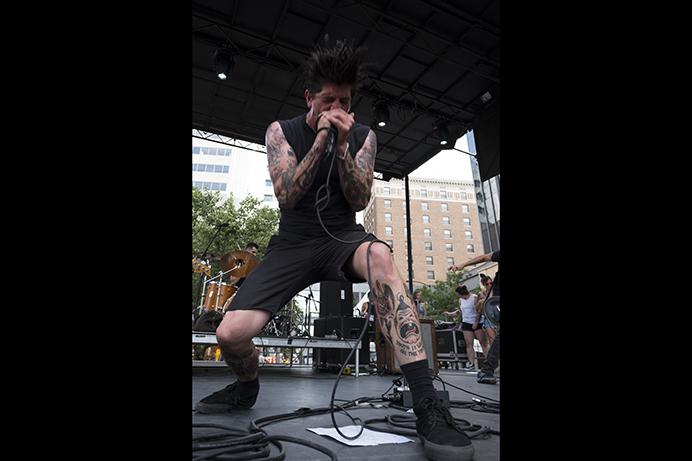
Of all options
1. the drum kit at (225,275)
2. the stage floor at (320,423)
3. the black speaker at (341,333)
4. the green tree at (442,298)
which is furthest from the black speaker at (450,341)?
the green tree at (442,298)

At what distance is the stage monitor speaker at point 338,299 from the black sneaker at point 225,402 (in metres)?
4.42

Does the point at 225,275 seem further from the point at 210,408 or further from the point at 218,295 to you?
the point at 210,408

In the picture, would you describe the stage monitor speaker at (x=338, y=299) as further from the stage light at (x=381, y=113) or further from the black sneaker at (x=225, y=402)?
the black sneaker at (x=225, y=402)

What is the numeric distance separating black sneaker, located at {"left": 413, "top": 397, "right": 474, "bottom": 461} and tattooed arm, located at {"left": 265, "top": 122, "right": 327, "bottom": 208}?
40.2 inches

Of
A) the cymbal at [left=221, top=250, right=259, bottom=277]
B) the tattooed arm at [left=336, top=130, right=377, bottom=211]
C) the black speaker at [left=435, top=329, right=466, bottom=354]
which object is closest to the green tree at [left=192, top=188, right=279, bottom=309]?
the black speaker at [left=435, top=329, right=466, bottom=354]

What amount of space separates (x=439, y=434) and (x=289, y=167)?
4.19 feet

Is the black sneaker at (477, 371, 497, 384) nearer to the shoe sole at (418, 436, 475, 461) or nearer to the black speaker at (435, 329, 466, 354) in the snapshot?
the shoe sole at (418, 436, 475, 461)

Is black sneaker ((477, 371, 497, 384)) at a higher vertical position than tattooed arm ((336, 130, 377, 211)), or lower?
lower

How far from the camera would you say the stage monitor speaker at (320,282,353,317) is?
654cm

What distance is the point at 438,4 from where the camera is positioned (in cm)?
575

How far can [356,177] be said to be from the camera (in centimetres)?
187

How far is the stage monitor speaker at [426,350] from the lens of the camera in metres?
5.10

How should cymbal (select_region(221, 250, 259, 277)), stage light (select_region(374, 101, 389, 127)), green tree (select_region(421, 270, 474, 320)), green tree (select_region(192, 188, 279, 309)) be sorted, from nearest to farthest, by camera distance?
cymbal (select_region(221, 250, 259, 277)) < stage light (select_region(374, 101, 389, 127)) < green tree (select_region(192, 188, 279, 309)) < green tree (select_region(421, 270, 474, 320))
